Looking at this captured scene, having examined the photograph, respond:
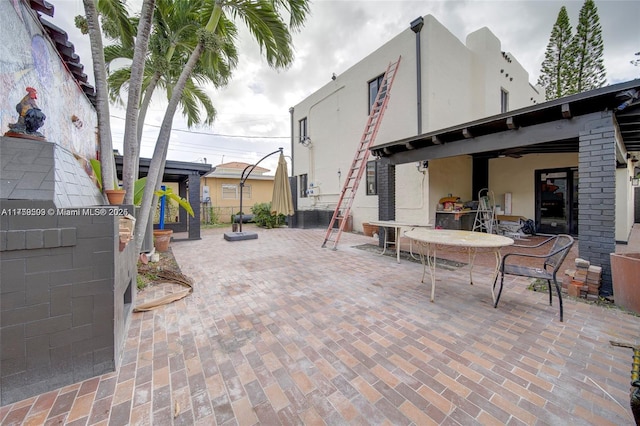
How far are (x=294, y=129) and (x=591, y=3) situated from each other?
15.1 metres

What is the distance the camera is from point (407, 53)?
7.82m

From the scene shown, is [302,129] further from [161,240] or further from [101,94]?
[101,94]

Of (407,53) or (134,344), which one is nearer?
(134,344)

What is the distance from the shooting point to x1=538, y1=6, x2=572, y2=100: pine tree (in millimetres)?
12711

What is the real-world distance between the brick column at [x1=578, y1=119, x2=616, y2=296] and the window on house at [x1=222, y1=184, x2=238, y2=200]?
55.5ft

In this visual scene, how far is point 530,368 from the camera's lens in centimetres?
195

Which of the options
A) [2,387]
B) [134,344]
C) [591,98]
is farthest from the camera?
[591,98]

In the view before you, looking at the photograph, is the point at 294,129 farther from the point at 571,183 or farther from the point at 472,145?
the point at 571,183

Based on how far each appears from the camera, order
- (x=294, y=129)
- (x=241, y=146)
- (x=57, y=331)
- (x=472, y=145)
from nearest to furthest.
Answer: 1. (x=57, y=331)
2. (x=472, y=145)
3. (x=294, y=129)
4. (x=241, y=146)

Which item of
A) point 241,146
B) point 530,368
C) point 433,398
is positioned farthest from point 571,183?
point 241,146

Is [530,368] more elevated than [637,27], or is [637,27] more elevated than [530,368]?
[637,27]

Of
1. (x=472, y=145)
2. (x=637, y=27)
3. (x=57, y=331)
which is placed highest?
(x=637, y=27)

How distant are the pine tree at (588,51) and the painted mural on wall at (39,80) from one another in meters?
19.5

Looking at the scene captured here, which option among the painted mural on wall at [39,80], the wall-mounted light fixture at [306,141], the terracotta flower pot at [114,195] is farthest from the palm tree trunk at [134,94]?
the wall-mounted light fixture at [306,141]
